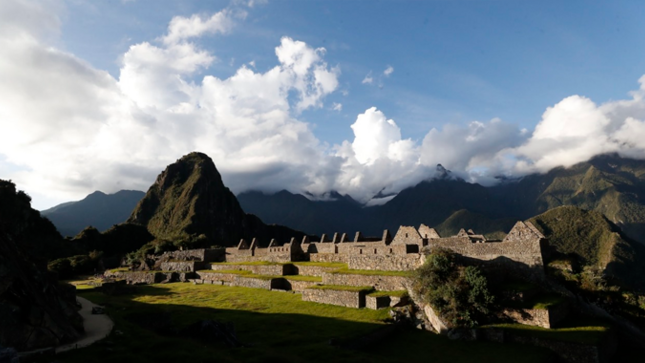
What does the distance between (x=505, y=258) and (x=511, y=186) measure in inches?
5092

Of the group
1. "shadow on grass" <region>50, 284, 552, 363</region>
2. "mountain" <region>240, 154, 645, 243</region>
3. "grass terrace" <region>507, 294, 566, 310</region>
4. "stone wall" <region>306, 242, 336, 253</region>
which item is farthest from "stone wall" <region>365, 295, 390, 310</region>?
"mountain" <region>240, 154, 645, 243</region>

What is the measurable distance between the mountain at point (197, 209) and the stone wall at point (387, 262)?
9598cm

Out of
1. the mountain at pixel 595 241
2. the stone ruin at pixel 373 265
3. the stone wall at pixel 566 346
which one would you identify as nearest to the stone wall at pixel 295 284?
the stone ruin at pixel 373 265

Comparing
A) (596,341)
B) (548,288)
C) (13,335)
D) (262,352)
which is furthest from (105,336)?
(548,288)

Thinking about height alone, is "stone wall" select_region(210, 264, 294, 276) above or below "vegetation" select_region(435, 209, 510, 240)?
below

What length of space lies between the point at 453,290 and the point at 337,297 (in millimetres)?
6750

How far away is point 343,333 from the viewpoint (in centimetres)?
1436

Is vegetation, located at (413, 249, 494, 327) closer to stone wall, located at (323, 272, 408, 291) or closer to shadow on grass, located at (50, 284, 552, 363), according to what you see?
shadow on grass, located at (50, 284, 552, 363)

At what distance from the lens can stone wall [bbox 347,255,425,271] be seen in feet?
65.8

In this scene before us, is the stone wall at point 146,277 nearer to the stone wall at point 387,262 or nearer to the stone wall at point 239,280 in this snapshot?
the stone wall at point 239,280

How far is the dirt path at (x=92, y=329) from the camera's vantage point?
1117 centimetres

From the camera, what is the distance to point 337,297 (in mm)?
19672

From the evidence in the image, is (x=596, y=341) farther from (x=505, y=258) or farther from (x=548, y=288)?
(x=505, y=258)

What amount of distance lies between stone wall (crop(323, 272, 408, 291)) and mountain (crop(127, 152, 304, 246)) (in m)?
96.4
